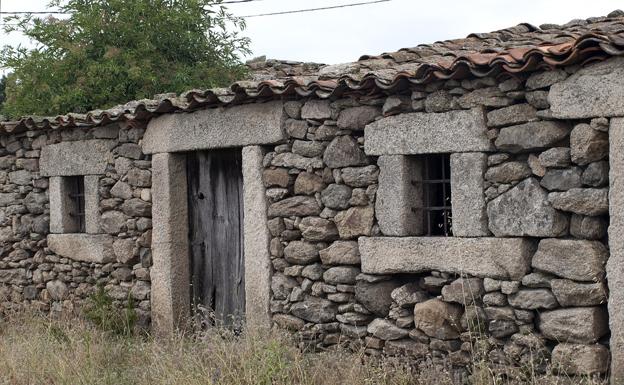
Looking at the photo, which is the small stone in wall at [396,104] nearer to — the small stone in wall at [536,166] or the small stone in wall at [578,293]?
the small stone in wall at [536,166]

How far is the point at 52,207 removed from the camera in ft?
29.7

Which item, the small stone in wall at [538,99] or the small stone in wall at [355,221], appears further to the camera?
the small stone in wall at [355,221]

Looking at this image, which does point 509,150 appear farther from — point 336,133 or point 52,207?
point 52,207

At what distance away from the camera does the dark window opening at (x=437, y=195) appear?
241 inches

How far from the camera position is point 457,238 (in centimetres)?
576

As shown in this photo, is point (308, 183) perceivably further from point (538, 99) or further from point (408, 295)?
point (538, 99)

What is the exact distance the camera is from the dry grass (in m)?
5.66

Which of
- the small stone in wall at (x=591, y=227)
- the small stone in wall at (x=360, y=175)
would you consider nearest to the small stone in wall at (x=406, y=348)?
the small stone in wall at (x=360, y=175)

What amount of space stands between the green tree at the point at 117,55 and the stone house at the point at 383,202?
2593mm

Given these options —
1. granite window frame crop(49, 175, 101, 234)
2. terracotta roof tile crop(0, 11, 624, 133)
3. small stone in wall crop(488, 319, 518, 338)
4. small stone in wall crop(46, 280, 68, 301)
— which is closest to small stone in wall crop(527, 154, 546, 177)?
terracotta roof tile crop(0, 11, 624, 133)

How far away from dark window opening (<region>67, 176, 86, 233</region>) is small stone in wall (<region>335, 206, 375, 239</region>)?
3.61m

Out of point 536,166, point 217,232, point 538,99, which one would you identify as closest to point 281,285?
point 217,232

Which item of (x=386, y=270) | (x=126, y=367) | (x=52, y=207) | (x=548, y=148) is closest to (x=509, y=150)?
(x=548, y=148)

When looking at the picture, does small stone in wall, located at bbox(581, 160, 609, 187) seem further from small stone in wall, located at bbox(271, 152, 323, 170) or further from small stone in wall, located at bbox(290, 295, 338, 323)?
small stone in wall, located at bbox(290, 295, 338, 323)
